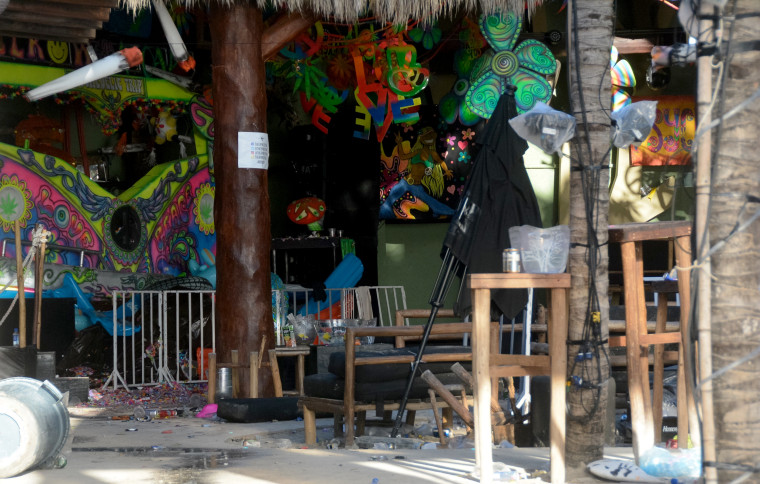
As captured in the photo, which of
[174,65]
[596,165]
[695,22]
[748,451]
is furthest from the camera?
[174,65]

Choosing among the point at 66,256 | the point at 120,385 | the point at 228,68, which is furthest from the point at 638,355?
the point at 66,256

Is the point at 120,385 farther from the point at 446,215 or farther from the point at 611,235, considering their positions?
the point at 611,235

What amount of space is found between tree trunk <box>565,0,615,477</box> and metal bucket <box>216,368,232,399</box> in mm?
4299

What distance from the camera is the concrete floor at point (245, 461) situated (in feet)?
16.0

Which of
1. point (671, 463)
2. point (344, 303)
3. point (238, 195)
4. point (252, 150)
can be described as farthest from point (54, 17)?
point (671, 463)

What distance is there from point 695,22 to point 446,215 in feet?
26.7

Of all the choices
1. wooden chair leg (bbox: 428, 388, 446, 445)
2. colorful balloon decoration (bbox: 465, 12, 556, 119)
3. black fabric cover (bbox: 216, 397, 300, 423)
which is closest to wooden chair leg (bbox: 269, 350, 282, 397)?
black fabric cover (bbox: 216, 397, 300, 423)

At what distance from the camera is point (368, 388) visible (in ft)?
21.6

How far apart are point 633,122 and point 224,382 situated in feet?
15.5

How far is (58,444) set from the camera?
530 cm

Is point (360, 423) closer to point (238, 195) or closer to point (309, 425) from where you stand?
point (309, 425)

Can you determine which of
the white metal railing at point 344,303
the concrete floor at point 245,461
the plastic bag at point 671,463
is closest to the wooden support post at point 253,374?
the concrete floor at point 245,461

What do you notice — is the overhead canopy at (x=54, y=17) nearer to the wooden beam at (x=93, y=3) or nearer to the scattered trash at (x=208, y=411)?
the wooden beam at (x=93, y=3)

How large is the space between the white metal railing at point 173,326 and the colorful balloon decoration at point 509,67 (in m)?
2.38
